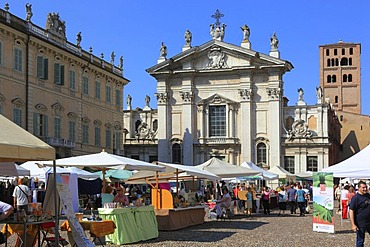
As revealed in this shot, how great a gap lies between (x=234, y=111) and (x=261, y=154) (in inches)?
154

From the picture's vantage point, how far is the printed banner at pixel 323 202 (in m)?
16.8

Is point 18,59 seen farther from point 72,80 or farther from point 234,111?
point 234,111

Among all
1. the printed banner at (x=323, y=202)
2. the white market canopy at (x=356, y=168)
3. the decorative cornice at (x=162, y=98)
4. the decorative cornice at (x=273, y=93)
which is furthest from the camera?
the decorative cornice at (x=162, y=98)

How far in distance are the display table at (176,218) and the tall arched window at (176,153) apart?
1209 inches

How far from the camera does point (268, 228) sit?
18266mm

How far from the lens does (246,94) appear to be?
158 ft

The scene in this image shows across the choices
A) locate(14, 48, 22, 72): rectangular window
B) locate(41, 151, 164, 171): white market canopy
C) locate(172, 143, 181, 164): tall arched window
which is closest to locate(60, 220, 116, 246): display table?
locate(41, 151, 164, 171): white market canopy

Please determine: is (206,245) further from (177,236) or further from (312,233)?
(312,233)

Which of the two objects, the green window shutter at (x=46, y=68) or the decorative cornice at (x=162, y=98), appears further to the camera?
the decorative cornice at (x=162, y=98)

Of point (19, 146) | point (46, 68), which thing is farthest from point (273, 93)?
point (19, 146)

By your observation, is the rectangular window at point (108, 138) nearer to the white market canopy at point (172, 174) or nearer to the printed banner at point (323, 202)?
the white market canopy at point (172, 174)

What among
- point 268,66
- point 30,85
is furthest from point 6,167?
point 268,66

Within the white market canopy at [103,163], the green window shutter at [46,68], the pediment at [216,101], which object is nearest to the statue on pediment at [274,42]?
the pediment at [216,101]

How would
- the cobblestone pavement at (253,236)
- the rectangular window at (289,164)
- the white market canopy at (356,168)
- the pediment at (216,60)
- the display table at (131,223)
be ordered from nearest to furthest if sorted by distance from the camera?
the display table at (131,223) → the cobblestone pavement at (253,236) → the white market canopy at (356,168) → the pediment at (216,60) → the rectangular window at (289,164)
